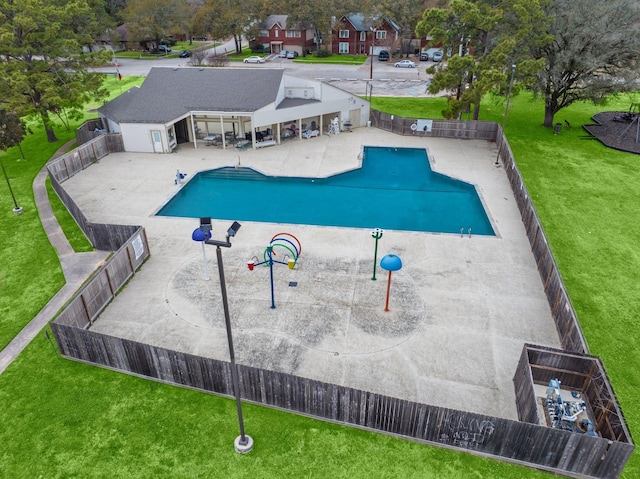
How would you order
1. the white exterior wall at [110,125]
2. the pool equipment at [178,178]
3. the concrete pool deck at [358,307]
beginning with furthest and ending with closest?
the white exterior wall at [110,125] < the pool equipment at [178,178] < the concrete pool deck at [358,307]

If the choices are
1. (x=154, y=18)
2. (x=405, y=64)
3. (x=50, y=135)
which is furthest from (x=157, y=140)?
(x=154, y=18)

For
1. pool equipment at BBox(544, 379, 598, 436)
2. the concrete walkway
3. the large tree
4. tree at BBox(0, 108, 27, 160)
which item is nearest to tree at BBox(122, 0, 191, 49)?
the large tree

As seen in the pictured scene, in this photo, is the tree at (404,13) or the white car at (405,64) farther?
the tree at (404,13)

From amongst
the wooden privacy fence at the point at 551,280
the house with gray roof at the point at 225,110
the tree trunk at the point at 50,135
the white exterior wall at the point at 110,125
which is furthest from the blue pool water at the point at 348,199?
the tree trunk at the point at 50,135

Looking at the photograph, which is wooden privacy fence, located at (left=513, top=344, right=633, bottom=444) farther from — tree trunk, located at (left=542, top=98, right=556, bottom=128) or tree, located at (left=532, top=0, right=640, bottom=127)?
tree trunk, located at (left=542, top=98, right=556, bottom=128)

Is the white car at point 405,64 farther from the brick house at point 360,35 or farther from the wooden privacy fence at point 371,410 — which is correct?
the wooden privacy fence at point 371,410

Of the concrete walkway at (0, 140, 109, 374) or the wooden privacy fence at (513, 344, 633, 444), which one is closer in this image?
the wooden privacy fence at (513, 344, 633, 444)
